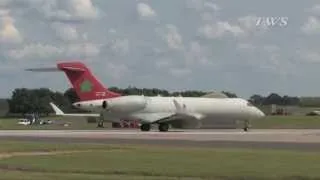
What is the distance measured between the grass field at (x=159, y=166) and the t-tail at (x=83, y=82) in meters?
40.7

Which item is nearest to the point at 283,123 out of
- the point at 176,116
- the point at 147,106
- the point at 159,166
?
the point at 176,116

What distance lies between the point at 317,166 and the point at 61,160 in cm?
895

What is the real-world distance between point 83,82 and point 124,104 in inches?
196

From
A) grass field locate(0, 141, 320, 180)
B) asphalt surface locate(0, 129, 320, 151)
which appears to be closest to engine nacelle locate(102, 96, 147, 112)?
asphalt surface locate(0, 129, 320, 151)

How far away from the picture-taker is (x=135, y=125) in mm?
87875

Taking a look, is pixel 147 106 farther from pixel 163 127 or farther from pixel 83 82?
pixel 83 82

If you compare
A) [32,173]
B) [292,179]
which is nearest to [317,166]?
[292,179]

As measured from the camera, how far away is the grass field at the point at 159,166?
20.4 metres

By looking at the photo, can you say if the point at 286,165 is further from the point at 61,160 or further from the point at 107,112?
the point at 107,112

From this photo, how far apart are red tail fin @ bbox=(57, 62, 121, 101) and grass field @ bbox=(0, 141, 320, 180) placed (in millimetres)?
40670

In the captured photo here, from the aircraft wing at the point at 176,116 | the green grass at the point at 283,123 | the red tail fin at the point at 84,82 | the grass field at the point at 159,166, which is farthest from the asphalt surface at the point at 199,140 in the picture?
the green grass at the point at 283,123

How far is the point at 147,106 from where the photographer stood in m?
71.0

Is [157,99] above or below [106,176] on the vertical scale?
above

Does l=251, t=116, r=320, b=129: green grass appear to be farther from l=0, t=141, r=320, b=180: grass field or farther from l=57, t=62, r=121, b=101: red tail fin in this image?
l=0, t=141, r=320, b=180: grass field
